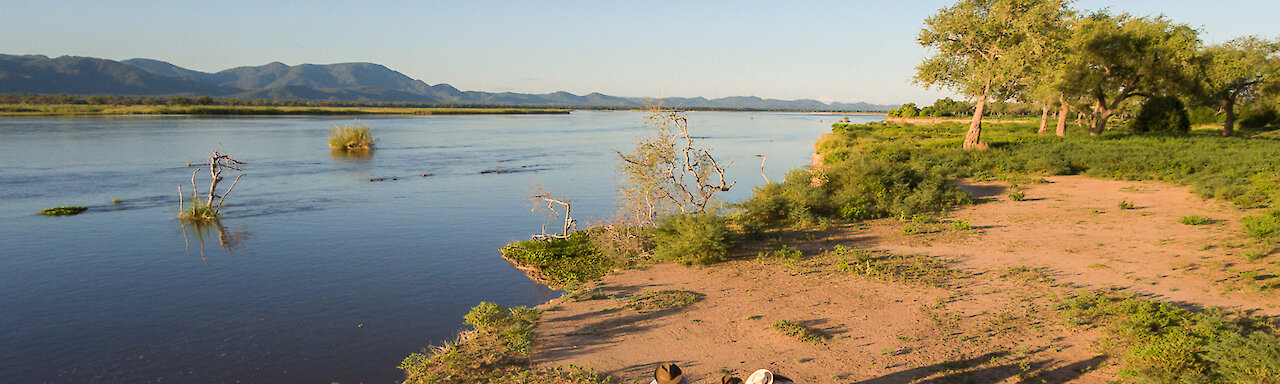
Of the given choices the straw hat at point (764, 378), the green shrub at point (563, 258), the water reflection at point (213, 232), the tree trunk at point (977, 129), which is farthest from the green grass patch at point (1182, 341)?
the tree trunk at point (977, 129)

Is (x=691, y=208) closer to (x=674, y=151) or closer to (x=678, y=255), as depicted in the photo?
(x=674, y=151)

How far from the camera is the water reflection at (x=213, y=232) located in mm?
16250

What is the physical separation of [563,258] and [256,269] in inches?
267

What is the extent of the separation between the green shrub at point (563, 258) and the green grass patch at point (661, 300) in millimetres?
2059

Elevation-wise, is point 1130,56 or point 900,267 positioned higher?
point 1130,56

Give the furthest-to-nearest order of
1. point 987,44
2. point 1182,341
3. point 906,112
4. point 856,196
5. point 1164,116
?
1. point 906,112
2. point 1164,116
3. point 987,44
4. point 856,196
5. point 1182,341

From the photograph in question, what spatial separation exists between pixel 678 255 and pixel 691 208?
406 centimetres

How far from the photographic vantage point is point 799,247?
13.9m

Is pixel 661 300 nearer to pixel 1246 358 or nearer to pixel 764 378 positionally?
pixel 764 378

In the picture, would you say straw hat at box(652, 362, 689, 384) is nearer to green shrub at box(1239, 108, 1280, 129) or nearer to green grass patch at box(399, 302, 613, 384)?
green grass patch at box(399, 302, 613, 384)

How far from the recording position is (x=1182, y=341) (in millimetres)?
7246

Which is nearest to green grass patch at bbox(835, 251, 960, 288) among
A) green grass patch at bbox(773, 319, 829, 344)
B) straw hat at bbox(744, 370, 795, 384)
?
green grass patch at bbox(773, 319, 829, 344)

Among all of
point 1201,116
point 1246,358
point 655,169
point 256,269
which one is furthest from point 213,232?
point 1201,116

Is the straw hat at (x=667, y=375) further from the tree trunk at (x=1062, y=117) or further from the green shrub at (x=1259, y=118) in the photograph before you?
the green shrub at (x=1259, y=118)
